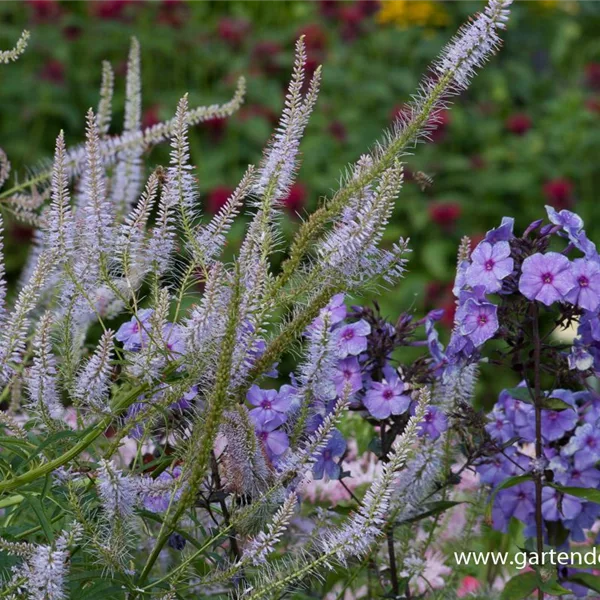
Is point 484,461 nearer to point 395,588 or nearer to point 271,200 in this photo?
point 395,588

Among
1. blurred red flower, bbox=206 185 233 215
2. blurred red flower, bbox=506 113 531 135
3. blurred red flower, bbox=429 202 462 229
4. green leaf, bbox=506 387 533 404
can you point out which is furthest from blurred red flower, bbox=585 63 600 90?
green leaf, bbox=506 387 533 404

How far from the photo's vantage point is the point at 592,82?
7.12 metres

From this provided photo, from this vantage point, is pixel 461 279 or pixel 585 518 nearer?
pixel 461 279

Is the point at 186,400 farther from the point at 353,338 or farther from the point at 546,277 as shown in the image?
the point at 546,277

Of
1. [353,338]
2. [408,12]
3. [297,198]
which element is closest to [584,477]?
[353,338]

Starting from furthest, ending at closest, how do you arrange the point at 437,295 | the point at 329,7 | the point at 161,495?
the point at 329,7, the point at 437,295, the point at 161,495

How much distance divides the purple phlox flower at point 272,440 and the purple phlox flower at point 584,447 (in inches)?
24.3

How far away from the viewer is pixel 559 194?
598cm

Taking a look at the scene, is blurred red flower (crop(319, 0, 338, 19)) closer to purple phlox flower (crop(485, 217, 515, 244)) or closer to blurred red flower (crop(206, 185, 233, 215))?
blurred red flower (crop(206, 185, 233, 215))

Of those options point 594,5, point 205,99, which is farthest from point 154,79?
point 594,5

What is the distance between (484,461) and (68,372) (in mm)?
845

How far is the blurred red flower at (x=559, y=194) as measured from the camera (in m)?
5.97

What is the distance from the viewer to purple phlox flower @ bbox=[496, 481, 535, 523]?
229 centimetres

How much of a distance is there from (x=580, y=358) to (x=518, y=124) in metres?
4.84
